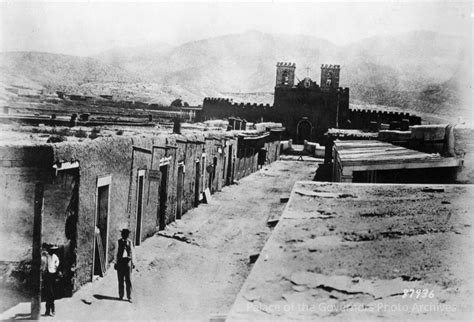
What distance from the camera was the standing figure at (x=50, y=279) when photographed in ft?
28.0

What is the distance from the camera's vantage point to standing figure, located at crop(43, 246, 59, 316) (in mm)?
8547

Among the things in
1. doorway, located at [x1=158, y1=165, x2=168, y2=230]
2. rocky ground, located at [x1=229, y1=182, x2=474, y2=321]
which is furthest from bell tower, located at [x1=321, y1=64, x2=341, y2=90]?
rocky ground, located at [x1=229, y1=182, x2=474, y2=321]

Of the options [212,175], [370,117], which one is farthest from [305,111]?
[212,175]

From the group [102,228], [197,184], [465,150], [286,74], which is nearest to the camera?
[465,150]

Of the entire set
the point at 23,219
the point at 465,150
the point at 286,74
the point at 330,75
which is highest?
the point at 330,75

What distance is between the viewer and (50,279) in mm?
8633

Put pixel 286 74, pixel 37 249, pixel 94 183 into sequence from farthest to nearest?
1. pixel 286 74
2. pixel 94 183
3. pixel 37 249

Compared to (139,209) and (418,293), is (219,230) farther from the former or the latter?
(418,293)

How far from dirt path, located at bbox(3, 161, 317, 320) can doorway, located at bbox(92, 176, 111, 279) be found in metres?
0.31

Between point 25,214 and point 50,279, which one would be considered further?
point 25,214

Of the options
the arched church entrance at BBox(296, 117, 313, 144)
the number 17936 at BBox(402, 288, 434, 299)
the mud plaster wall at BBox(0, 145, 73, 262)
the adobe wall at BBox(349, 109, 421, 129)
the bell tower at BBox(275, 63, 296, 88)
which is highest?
the bell tower at BBox(275, 63, 296, 88)

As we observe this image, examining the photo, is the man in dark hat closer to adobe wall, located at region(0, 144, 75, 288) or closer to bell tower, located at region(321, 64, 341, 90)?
adobe wall, located at region(0, 144, 75, 288)

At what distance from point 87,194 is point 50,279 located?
6.68 ft

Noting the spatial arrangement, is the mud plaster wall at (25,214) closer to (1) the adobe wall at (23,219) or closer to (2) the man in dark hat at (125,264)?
(1) the adobe wall at (23,219)
